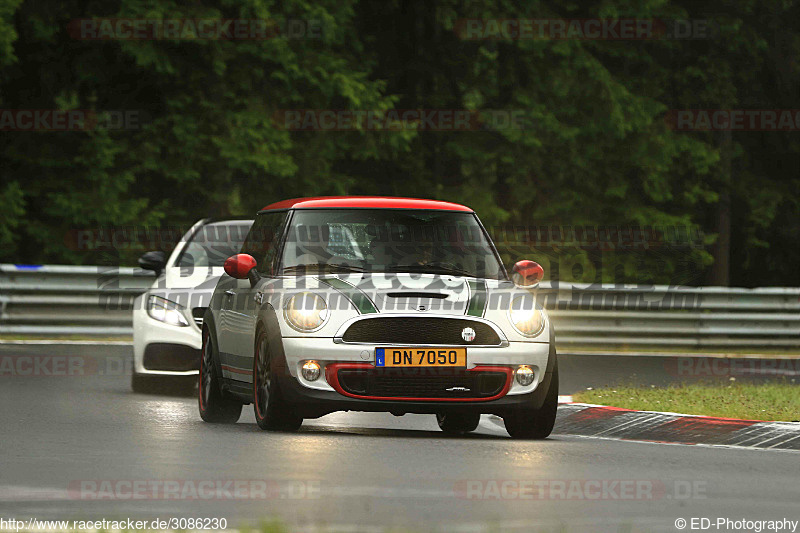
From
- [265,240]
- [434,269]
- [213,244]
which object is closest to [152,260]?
[213,244]

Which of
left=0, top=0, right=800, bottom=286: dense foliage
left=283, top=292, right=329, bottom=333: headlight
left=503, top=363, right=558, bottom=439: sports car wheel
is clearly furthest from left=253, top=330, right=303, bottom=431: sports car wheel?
left=0, top=0, right=800, bottom=286: dense foliage

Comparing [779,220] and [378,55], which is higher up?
[378,55]

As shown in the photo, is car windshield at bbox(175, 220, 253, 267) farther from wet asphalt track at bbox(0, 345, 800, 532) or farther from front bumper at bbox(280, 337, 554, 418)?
front bumper at bbox(280, 337, 554, 418)

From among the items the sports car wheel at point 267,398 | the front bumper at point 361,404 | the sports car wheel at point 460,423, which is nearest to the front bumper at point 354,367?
the front bumper at point 361,404

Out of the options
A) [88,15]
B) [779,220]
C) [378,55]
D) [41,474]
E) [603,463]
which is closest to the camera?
[41,474]

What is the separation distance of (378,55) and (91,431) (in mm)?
25436

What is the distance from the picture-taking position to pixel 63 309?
81.3 feet

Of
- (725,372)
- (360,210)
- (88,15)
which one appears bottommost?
(725,372)

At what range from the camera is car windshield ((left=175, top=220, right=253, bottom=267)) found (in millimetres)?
17688

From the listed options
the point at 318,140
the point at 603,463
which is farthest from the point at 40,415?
the point at 318,140

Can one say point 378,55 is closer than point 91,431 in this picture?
No

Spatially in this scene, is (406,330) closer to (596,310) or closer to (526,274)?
(526,274)

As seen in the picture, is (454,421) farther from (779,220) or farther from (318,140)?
(779,220)

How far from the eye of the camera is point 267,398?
12367mm
